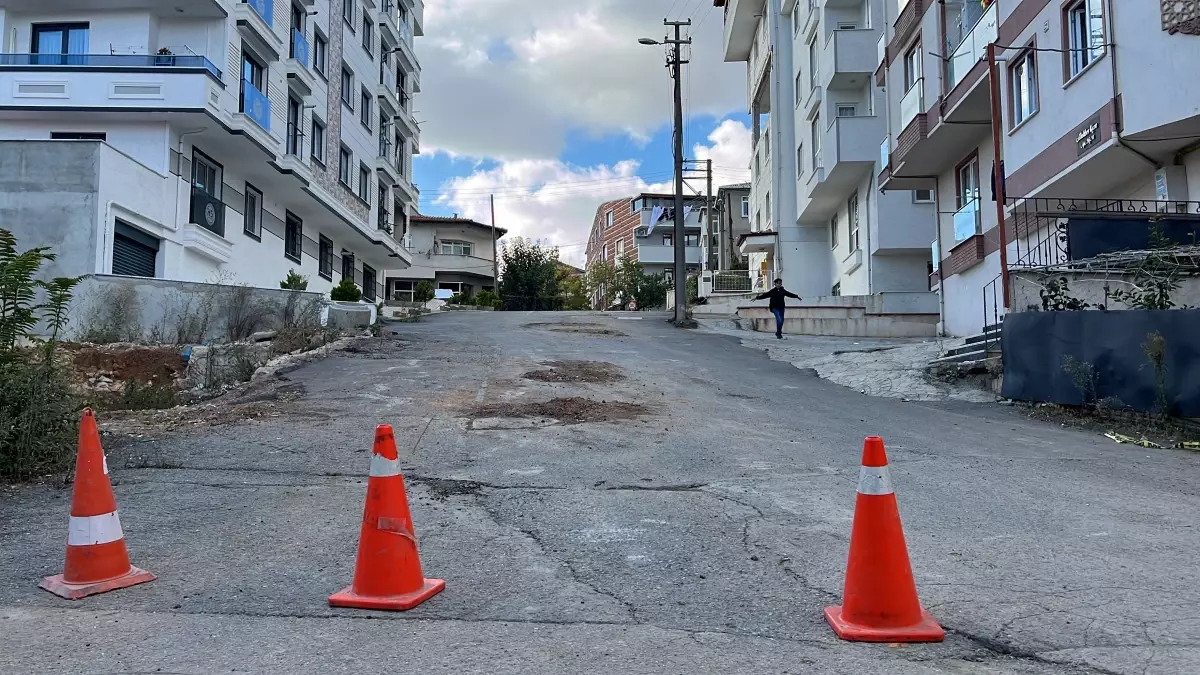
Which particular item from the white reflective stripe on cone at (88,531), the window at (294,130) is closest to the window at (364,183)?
the window at (294,130)

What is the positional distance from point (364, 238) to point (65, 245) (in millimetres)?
17149

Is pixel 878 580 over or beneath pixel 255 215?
beneath

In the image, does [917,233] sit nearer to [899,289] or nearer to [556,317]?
[899,289]

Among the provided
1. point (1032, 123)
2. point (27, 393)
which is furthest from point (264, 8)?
point (1032, 123)

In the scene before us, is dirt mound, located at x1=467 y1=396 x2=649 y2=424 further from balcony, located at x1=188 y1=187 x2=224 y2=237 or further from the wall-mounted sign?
balcony, located at x1=188 y1=187 x2=224 y2=237

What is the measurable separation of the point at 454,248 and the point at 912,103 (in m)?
43.3

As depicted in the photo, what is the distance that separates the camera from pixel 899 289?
2488 centimetres

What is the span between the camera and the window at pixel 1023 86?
14.0 m

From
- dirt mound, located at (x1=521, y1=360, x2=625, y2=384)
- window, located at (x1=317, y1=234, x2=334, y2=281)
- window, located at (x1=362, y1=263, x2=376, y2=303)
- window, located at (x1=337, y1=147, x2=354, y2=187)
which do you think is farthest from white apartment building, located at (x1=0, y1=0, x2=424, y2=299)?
dirt mound, located at (x1=521, y1=360, x2=625, y2=384)

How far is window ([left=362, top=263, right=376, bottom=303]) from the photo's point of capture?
3650cm

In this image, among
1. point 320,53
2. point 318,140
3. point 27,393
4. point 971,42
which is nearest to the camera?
point 27,393

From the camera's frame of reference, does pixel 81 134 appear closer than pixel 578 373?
No

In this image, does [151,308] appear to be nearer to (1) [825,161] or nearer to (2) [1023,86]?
(2) [1023,86]

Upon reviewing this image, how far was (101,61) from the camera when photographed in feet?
60.1
